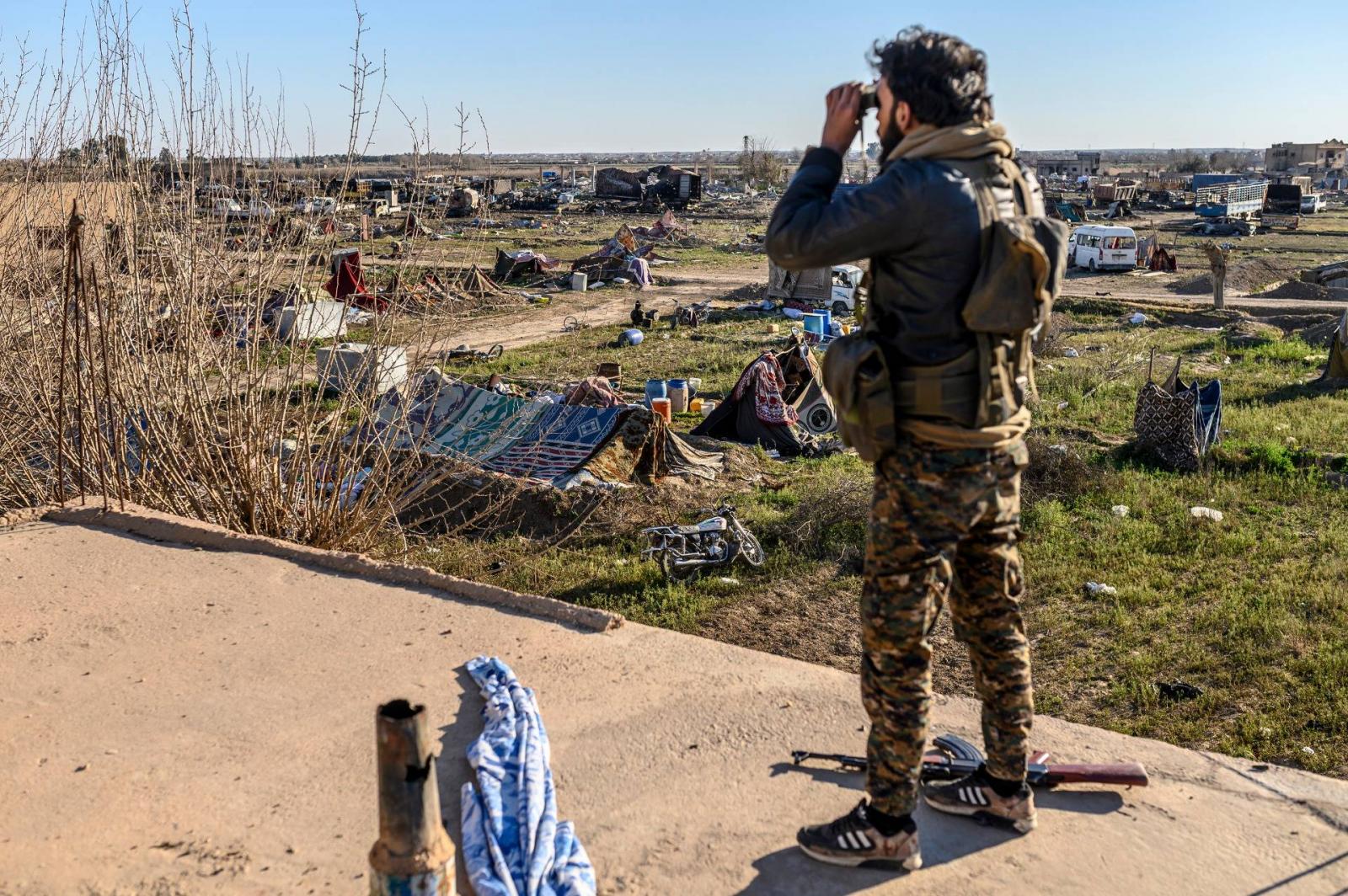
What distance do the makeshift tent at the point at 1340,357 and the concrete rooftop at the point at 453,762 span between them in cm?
1089

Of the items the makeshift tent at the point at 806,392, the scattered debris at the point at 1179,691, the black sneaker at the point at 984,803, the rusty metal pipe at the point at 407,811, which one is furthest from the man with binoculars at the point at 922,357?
the makeshift tent at the point at 806,392

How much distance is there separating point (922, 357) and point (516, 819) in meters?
1.46

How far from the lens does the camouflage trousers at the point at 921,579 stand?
8.69 ft

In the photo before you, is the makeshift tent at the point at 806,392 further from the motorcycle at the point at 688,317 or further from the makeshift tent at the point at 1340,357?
the motorcycle at the point at 688,317

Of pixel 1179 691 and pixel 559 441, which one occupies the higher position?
pixel 559 441

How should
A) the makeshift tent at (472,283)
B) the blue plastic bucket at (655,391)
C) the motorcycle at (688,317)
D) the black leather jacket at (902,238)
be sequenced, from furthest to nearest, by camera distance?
the motorcycle at (688,317), the blue plastic bucket at (655,391), the makeshift tent at (472,283), the black leather jacket at (902,238)

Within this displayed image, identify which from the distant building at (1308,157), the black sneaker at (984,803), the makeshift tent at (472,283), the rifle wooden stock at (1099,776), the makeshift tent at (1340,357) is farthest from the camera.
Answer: the distant building at (1308,157)

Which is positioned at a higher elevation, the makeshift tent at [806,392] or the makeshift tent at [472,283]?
the makeshift tent at [472,283]

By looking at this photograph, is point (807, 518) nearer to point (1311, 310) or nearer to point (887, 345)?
point (887, 345)

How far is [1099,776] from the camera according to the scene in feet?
10.2

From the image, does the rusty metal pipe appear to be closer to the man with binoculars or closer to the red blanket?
the man with binoculars

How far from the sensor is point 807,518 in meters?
7.57

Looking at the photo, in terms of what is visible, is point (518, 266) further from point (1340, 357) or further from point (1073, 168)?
point (1073, 168)

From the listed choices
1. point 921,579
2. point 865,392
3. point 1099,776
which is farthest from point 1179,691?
point 865,392
